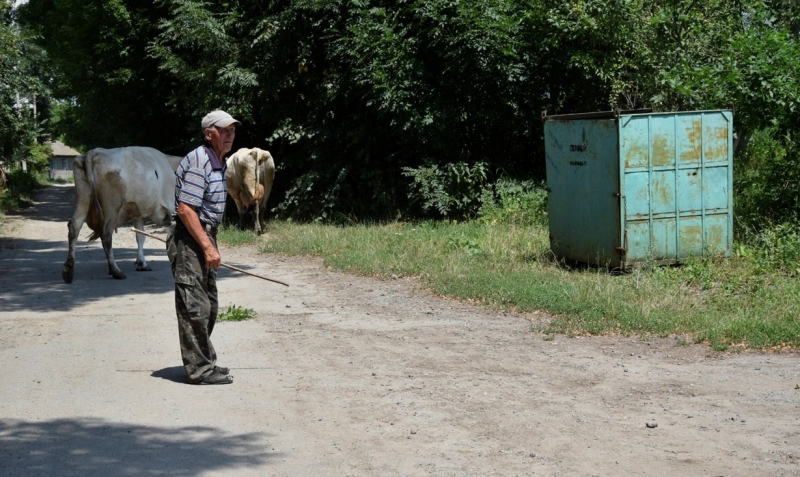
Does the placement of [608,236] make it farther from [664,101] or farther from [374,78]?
[374,78]

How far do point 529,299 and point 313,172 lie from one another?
11106 millimetres

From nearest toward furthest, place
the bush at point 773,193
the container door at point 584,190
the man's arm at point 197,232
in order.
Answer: the man's arm at point 197,232 → the container door at point 584,190 → the bush at point 773,193

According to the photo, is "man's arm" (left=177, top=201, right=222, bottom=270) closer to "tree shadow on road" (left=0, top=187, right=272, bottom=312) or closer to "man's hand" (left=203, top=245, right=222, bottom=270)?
"man's hand" (left=203, top=245, right=222, bottom=270)

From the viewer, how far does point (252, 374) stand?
778 cm

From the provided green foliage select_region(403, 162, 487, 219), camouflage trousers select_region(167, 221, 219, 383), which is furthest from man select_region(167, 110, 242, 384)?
green foliage select_region(403, 162, 487, 219)

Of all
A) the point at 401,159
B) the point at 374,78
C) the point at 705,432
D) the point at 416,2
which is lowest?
the point at 705,432

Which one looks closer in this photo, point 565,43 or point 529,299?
point 529,299

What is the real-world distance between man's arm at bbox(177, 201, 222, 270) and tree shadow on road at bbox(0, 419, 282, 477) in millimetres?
1435

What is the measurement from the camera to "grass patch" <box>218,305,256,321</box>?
10.3 meters

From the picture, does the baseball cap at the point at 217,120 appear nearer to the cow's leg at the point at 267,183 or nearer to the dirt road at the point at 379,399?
the dirt road at the point at 379,399

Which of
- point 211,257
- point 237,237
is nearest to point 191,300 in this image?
point 211,257

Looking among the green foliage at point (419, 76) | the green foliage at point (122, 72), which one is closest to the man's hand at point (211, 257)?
the green foliage at point (419, 76)

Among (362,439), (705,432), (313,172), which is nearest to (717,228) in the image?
(705,432)

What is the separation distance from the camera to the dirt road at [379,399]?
5586 millimetres
